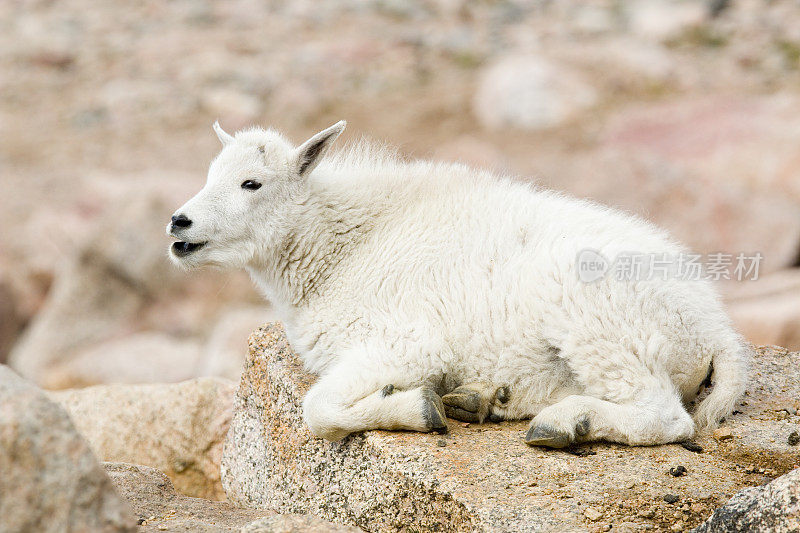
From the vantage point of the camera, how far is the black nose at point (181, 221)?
20.1 ft

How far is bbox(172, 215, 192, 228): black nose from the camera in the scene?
20.1 ft

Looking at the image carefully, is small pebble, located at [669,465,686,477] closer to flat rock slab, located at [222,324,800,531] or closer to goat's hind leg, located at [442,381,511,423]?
flat rock slab, located at [222,324,800,531]

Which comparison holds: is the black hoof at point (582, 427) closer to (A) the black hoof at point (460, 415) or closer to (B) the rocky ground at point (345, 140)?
(B) the rocky ground at point (345, 140)

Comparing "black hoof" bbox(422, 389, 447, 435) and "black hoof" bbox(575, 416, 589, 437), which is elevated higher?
"black hoof" bbox(422, 389, 447, 435)

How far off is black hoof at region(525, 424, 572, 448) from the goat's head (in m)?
2.23

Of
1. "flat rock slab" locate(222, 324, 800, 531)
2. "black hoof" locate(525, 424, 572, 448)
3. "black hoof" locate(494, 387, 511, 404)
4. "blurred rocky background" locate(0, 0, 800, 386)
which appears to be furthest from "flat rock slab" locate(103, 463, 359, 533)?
"blurred rocky background" locate(0, 0, 800, 386)

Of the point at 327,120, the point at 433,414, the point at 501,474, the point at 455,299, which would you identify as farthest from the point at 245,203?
the point at 327,120

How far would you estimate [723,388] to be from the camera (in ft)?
18.9

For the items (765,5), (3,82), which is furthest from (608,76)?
(3,82)

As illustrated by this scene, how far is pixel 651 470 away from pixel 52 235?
17.2 m

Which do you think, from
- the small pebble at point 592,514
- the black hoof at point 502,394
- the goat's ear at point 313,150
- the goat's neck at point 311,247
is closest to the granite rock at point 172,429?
the goat's neck at point 311,247

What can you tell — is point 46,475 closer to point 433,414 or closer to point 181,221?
point 433,414

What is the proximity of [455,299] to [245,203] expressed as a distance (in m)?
1.59

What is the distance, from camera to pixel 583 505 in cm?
489
